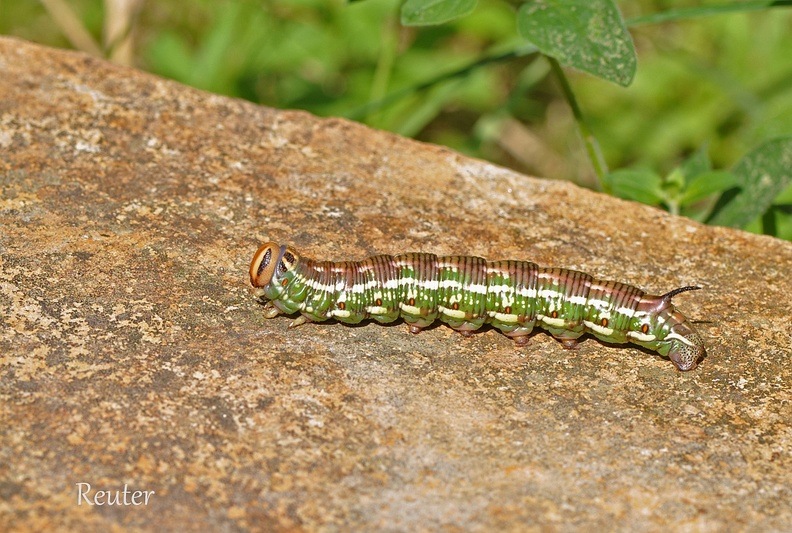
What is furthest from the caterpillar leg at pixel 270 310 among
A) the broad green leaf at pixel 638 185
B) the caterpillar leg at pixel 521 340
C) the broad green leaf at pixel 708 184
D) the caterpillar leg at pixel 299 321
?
the broad green leaf at pixel 708 184

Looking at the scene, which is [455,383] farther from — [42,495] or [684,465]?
[42,495]

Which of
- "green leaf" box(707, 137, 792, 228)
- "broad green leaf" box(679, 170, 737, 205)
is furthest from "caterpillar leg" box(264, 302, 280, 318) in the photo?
"green leaf" box(707, 137, 792, 228)

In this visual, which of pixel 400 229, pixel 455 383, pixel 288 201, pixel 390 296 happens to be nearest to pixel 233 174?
pixel 288 201

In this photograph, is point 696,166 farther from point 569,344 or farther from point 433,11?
point 433,11

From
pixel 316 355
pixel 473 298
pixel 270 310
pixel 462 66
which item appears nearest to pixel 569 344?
pixel 473 298

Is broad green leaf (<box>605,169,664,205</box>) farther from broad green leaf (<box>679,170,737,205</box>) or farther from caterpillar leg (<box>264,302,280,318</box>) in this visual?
caterpillar leg (<box>264,302,280,318</box>)
